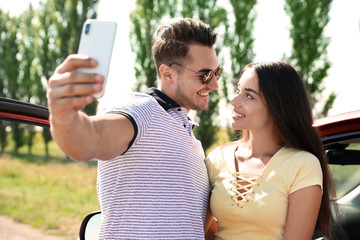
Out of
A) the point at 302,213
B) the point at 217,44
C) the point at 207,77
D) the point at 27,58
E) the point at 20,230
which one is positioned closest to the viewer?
the point at 302,213

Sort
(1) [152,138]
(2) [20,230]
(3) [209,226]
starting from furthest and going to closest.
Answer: (2) [20,230] → (3) [209,226] → (1) [152,138]

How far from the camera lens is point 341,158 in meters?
2.42

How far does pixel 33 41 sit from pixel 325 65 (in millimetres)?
12288

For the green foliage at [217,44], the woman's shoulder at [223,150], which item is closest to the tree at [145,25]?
the green foliage at [217,44]

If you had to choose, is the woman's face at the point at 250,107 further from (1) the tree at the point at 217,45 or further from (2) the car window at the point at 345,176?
(1) the tree at the point at 217,45

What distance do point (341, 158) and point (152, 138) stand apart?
1.08m

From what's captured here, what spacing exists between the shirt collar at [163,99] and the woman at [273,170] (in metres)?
0.38

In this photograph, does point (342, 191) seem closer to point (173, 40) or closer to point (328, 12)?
point (173, 40)

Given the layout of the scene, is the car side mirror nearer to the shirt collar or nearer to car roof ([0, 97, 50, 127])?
car roof ([0, 97, 50, 127])

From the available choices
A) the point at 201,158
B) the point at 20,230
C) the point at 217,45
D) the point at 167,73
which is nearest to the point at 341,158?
the point at 201,158

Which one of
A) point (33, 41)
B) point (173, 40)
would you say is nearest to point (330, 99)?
point (33, 41)

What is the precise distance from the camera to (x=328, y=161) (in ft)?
8.11

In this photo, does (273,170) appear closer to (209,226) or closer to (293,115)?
(293,115)

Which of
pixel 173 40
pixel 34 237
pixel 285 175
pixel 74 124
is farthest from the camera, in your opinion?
pixel 34 237
